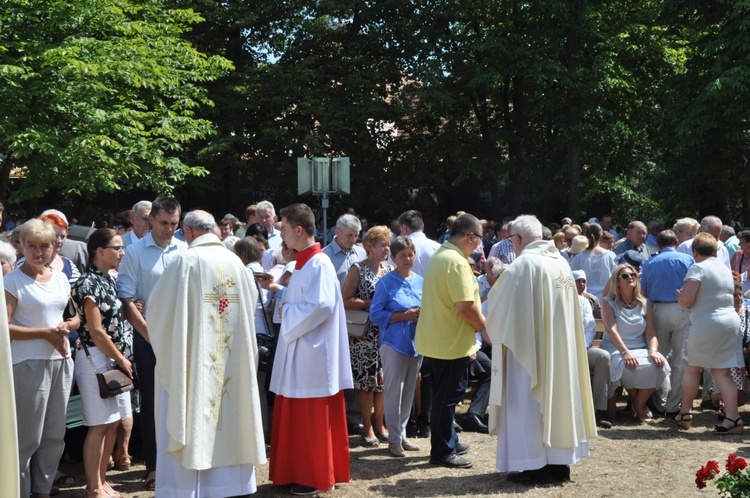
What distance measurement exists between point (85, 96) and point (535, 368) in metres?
16.9

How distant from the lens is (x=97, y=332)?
233 inches

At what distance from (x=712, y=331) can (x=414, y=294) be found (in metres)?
2.87

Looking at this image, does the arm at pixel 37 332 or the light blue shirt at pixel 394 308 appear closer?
the arm at pixel 37 332

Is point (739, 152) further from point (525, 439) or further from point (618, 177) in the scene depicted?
point (525, 439)

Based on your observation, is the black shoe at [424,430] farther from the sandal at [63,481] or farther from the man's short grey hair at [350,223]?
the sandal at [63,481]

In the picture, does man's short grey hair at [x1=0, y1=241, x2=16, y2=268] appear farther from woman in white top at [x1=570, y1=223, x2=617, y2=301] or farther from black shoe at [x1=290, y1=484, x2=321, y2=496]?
woman in white top at [x1=570, y1=223, x2=617, y2=301]

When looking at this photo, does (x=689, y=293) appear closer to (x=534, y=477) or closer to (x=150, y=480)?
(x=534, y=477)

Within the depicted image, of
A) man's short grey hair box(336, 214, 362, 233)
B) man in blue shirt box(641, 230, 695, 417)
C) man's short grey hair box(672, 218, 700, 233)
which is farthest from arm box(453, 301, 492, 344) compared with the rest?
man's short grey hair box(672, 218, 700, 233)

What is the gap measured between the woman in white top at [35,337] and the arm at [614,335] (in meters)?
5.33

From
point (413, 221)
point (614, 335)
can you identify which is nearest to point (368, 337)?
point (413, 221)

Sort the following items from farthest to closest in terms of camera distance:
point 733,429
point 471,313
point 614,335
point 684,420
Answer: point 614,335
point 684,420
point 733,429
point 471,313

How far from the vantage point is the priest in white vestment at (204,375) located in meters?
5.48

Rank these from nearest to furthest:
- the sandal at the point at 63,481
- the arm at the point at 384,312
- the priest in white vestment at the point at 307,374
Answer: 1. the priest in white vestment at the point at 307,374
2. the sandal at the point at 63,481
3. the arm at the point at 384,312

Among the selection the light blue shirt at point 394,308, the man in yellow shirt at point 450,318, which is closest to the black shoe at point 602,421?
the light blue shirt at point 394,308
